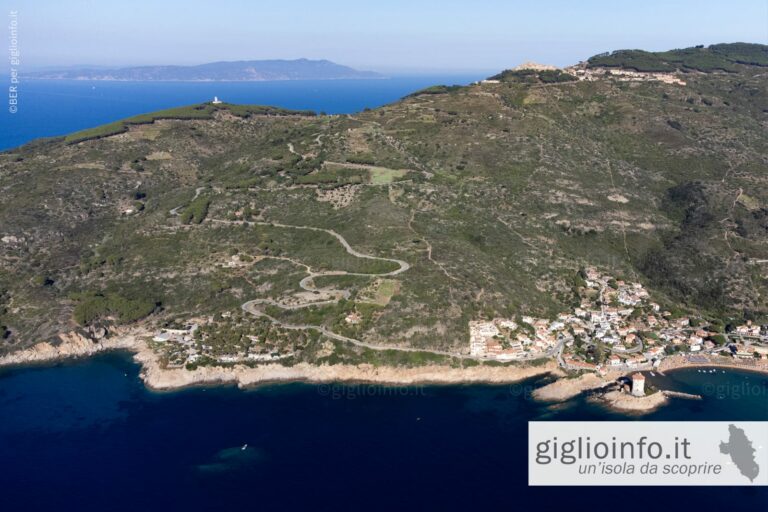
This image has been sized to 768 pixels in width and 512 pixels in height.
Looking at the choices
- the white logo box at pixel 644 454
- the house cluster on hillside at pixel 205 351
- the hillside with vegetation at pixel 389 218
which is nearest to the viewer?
the white logo box at pixel 644 454

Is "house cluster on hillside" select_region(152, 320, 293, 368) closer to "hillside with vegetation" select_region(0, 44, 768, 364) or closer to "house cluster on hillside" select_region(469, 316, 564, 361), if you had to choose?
"hillside with vegetation" select_region(0, 44, 768, 364)

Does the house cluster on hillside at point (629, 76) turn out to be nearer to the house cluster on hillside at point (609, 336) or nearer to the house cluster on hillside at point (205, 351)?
the house cluster on hillside at point (609, 336)

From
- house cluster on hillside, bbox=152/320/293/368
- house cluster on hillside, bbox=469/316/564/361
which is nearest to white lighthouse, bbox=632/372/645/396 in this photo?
house cluster on hillside, bbox=469/316/564/361

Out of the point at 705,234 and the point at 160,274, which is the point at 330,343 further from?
the point at 705,234

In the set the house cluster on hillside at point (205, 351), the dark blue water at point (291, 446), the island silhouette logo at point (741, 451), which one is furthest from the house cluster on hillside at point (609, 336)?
the house cluster on hillside at point (205, 351)

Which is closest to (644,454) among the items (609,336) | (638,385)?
(638,385)
